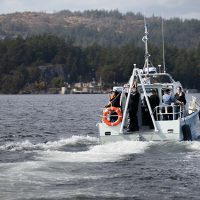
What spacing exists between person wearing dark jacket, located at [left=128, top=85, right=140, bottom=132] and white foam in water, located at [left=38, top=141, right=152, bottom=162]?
1279 mm

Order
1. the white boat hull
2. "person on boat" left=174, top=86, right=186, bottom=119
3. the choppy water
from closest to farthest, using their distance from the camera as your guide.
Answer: the choppy water → the white boat hull → "person on boat" left=174, top=86, right=186, bottom=119

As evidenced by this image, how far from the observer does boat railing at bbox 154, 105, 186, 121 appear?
2523 cm

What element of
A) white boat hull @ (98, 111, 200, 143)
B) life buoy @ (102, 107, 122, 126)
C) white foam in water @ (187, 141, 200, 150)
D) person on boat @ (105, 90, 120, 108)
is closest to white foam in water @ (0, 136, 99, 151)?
white boat hull @ (98, 111, 200, 143)

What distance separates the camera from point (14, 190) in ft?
52.5

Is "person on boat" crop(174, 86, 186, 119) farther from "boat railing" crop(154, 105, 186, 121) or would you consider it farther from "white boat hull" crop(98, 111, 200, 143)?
"white boat hull" crop(98, 111, 200, 143)

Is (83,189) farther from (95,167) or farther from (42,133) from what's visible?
(42,133)

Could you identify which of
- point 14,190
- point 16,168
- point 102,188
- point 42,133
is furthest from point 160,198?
point 42,133

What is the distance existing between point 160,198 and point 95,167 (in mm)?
4315

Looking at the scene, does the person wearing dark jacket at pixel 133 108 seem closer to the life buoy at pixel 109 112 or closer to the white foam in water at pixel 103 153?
the life buoy at pixel 109 112

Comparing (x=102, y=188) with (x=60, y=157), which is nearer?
(x=102, y=188)

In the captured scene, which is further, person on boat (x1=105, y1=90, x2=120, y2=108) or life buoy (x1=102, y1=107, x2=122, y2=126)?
person on boat (x1=105, y1=90, x2=120, y2=108)

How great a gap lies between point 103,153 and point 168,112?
4.29 m

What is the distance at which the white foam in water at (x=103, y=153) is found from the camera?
2141cm

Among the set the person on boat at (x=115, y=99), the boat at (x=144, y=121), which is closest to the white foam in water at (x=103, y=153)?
the boat at (x=144, y=121)
